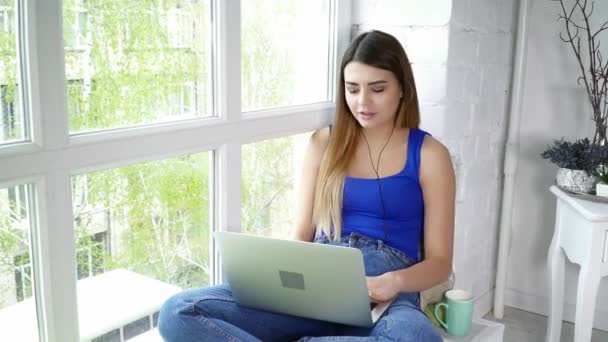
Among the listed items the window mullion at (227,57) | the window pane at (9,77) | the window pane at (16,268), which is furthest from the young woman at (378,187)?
the window pane at (9,77)

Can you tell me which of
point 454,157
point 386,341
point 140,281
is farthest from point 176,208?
point 454,157

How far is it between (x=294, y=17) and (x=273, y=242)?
2.65 ft

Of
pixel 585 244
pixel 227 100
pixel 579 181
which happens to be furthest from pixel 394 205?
pixel 579 181

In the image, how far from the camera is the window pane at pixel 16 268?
1083mm

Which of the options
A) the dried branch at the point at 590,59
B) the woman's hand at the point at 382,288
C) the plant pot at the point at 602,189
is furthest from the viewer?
the dried branch at the point at 590,59

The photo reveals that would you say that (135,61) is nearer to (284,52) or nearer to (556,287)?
(284,52)

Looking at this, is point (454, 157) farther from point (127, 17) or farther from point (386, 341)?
point (127, 17)

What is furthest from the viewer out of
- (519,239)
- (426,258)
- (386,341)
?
(519,239)

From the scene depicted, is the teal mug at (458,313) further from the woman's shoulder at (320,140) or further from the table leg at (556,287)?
the table leg at (556,287)

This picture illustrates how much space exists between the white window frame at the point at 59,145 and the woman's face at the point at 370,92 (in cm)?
30

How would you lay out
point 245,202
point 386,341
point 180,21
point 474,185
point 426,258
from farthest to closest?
1. point 474,185
2. point 245,202
3. point 426,258
4. point 180,21
5. point 386,341

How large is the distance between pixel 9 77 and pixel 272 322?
0.71 m

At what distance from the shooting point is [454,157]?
1972 mm

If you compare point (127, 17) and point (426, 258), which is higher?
point (127, 17)
